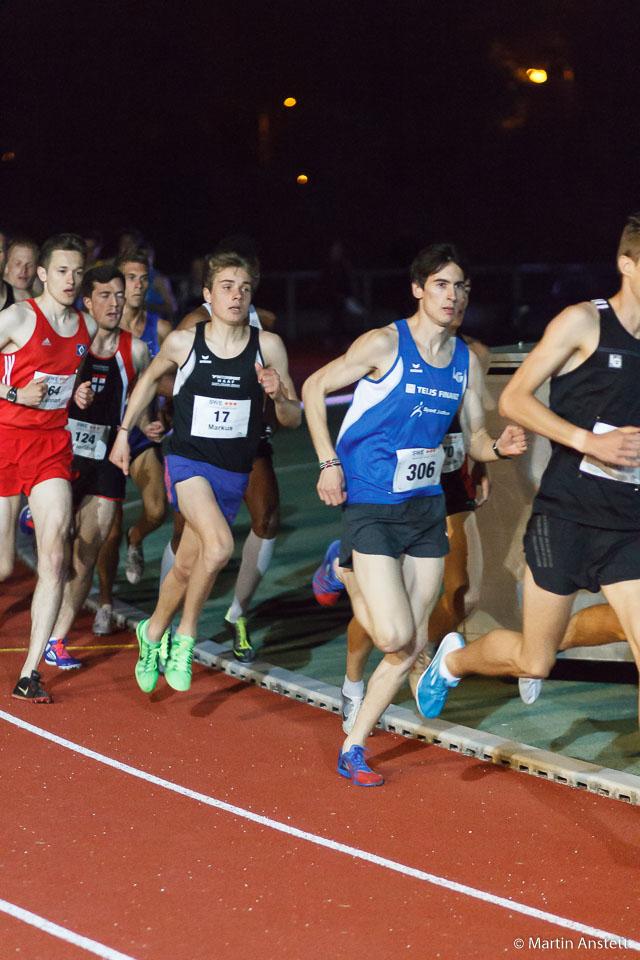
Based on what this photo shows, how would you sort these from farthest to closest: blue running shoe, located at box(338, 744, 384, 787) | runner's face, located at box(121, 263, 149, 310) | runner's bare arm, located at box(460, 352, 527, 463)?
runner's face, located at box(121, 263, 149, 310) → runner's bare arm, located at box(460, 352, 527, 463) → blue running shoe, located at box(338, 744, 384, 787)

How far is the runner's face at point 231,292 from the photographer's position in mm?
6020

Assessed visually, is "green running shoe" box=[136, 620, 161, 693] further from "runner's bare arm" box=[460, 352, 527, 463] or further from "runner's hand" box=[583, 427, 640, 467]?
"runner's hand" box=[583, 427, 640, 467]

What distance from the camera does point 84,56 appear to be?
3086 centimetres

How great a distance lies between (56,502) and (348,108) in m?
29.6

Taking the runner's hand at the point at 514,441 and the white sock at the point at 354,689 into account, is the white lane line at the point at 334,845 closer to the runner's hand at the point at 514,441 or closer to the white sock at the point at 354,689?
the white sock at the point at 354,689

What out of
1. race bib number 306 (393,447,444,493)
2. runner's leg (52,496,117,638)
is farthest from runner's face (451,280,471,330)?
runner's leg (52,496,117,638)

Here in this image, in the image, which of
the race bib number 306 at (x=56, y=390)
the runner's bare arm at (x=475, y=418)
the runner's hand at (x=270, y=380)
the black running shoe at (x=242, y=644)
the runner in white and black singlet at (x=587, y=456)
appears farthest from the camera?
the black running shoe at (x=242, y=644)

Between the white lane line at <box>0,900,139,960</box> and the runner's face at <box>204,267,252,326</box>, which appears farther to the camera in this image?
the runner's face at <box>204,267,252,326</box>

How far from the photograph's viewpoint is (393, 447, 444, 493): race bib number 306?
5.12 meters

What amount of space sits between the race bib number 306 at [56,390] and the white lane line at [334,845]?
1.56 meters

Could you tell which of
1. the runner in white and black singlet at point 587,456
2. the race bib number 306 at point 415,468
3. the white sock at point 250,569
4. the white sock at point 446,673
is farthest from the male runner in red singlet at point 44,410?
the runner in white and black singlet at point 587,456

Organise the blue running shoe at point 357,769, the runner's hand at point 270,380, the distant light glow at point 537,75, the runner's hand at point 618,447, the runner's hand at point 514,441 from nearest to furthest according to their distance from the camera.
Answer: the runner's hand at point 618,447 < the runner's hand at point 514,441 < the blue running shoe at point 357,769 < the runner's hand at point 270,380 < the distant light glow at point 537,75

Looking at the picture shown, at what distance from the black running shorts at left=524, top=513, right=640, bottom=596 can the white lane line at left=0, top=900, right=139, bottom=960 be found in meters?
1.97

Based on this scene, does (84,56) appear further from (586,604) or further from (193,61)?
(586,604)
